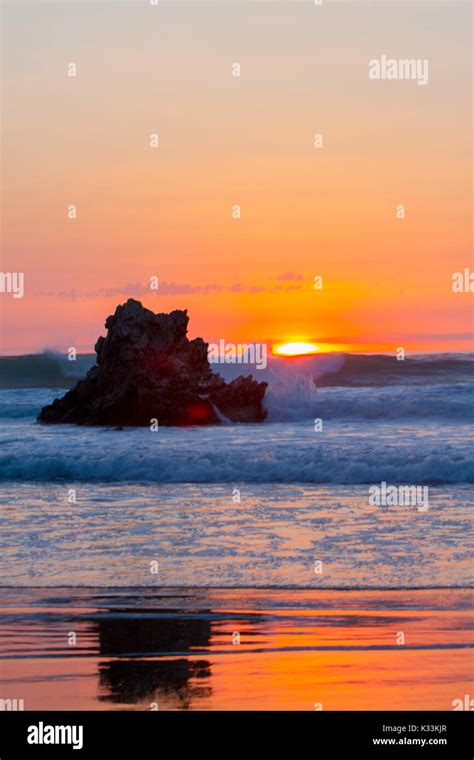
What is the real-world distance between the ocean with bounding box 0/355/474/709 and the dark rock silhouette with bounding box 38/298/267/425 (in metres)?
8.03

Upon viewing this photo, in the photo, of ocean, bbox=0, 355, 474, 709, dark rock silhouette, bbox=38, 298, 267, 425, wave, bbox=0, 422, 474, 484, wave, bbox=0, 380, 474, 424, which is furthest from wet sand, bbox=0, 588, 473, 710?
wave, bbox=0, 380, 474, 424

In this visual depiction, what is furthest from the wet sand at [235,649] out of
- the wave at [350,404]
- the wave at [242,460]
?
the wave at [350,404]

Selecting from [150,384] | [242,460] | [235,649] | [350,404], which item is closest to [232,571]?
[235,649]

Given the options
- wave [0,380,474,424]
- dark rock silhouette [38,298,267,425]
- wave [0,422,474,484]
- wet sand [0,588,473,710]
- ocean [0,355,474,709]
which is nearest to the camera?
wet sand [0,588,473,710]

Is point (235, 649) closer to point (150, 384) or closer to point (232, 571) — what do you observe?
point (232, 571)

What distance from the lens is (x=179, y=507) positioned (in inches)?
677

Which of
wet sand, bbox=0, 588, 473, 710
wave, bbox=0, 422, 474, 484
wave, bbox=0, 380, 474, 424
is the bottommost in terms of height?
wet sand, bbox=0, 588, 473, 710

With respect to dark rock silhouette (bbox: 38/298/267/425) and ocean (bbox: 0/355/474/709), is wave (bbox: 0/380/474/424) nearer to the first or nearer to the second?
dark rock silhouette (bbox: 38/298/267/425)

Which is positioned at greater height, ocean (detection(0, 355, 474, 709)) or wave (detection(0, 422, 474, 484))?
wave (detection(0, 422, 474, 484))

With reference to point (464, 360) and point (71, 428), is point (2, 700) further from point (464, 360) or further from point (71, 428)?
point (464, 360)

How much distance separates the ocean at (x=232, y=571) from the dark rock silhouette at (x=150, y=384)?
8032mm

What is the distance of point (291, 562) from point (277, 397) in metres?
26.7

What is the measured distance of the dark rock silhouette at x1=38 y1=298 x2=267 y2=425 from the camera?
34.4 metres
